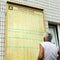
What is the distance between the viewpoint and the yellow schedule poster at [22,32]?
104 inches

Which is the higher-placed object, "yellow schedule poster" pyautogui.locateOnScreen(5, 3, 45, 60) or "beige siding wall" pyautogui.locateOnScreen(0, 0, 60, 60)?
"beige siding wall" pyautogui.locateOnScreen(0, 0, 60, 60)

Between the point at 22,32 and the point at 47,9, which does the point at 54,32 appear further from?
the point at 22,32

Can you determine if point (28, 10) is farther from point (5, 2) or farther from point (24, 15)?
point (5, 2)

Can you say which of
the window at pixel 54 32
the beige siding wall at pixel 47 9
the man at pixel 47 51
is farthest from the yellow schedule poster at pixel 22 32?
the man at pixel 47 51

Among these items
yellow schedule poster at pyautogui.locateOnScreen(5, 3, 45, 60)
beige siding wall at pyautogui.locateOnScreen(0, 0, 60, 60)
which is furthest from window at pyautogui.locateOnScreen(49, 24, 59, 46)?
yellow schedule poster at pyautogui.locateOnScreen(5, 3, 45, 60)

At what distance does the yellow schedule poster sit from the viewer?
2.63 meters

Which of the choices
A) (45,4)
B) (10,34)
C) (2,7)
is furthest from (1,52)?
(45,4)

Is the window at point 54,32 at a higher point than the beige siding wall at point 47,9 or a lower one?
lower

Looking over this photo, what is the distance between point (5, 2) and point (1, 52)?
2.34ft

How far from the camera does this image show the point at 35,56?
2.79 m

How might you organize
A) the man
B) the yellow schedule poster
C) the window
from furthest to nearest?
the window → the yellow schedule poster → the man

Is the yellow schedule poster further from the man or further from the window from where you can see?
the man

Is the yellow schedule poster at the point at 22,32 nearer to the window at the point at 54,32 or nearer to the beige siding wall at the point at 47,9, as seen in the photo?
the beige siding wall at the point at 47,9

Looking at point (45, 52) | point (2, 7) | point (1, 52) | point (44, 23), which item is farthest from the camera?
point (44, 23)
